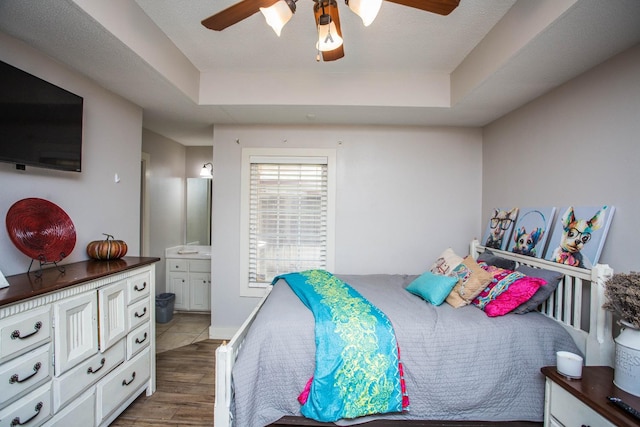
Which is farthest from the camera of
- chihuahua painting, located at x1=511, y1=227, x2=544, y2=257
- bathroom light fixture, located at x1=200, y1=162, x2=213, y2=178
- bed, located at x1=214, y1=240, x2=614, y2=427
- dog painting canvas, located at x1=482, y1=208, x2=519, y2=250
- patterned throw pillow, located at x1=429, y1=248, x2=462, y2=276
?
bathroom light fixture, located at x1=200, y1=162, x2=213, y2=178

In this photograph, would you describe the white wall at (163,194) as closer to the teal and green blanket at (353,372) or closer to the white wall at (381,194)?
the white wall at (381,194)

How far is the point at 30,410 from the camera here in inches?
55.9

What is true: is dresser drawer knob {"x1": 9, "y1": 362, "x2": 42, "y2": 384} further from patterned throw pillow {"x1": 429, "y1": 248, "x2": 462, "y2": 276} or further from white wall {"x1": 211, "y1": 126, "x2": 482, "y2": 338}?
patterned throw pillow {"x1": 429, "y1": 248, "x2": 462, "y2": 276}

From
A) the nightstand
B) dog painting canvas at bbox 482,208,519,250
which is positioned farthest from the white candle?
dog painting canvas at bbox 482,208,519,250

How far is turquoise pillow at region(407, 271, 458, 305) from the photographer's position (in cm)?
213

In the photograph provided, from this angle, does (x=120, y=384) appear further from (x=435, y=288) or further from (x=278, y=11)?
(x=278, y=11)

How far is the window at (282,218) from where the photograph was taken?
3.40 m

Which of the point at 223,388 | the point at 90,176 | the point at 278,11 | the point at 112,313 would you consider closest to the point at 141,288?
the point at 112,313

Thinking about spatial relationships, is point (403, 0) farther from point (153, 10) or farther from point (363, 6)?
point (153, 10)

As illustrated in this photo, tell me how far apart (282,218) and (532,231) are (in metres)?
2.38

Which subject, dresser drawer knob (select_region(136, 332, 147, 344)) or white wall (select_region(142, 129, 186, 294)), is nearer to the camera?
dresser drawer knob (select_region(136, 332, 147, 344))

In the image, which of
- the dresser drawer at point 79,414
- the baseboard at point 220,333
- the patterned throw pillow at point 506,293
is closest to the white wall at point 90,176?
the dresser drawer at point 79,414

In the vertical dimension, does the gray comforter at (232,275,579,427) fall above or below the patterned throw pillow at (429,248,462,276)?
below

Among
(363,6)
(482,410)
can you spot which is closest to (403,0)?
(363,6)
